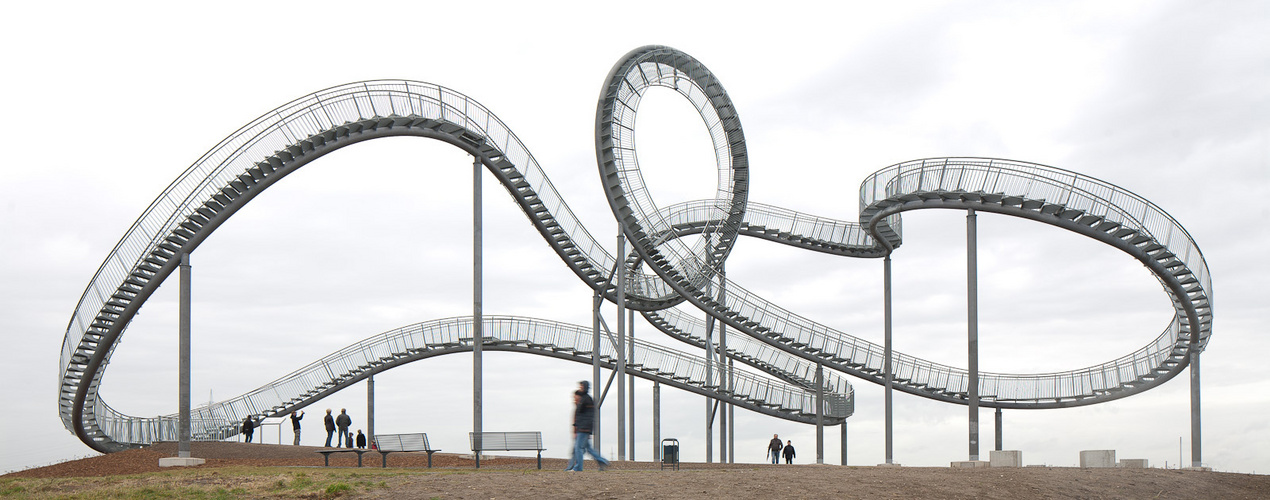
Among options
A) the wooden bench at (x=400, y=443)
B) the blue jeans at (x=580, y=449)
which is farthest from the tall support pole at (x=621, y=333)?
the blue jeans at (x=580, y=449)

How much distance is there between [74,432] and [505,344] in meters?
13.0

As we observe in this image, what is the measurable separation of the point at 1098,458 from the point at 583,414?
41.7 ft

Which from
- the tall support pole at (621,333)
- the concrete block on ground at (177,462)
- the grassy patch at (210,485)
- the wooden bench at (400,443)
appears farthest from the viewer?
the tall support pole at (621,333)

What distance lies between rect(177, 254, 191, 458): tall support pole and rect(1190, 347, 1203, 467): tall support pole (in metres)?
26.6

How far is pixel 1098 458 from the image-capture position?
24.6m

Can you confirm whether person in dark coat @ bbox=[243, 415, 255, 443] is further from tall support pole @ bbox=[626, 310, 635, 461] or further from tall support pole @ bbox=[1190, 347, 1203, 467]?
tall support pole @ bbox=[1190, 347, 1203, 467]

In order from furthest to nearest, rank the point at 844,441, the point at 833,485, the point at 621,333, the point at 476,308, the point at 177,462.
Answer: the point at 844,441
the point at 621,333
the point at 476,308
the point at 177,462
the point at 833,485

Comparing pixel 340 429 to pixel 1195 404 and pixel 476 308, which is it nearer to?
pixel 476 308

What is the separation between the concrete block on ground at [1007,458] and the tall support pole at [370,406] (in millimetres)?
21021

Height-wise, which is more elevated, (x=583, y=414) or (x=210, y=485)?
(x=583, y=414)

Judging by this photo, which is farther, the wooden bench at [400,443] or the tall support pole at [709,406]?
the tall support pole at [709,406]

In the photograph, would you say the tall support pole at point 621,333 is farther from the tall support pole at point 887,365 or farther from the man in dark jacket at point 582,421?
the man in dark jacket at point 582,421

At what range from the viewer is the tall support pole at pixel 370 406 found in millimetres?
37188

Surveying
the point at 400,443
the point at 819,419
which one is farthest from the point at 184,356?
the point at 819,419
